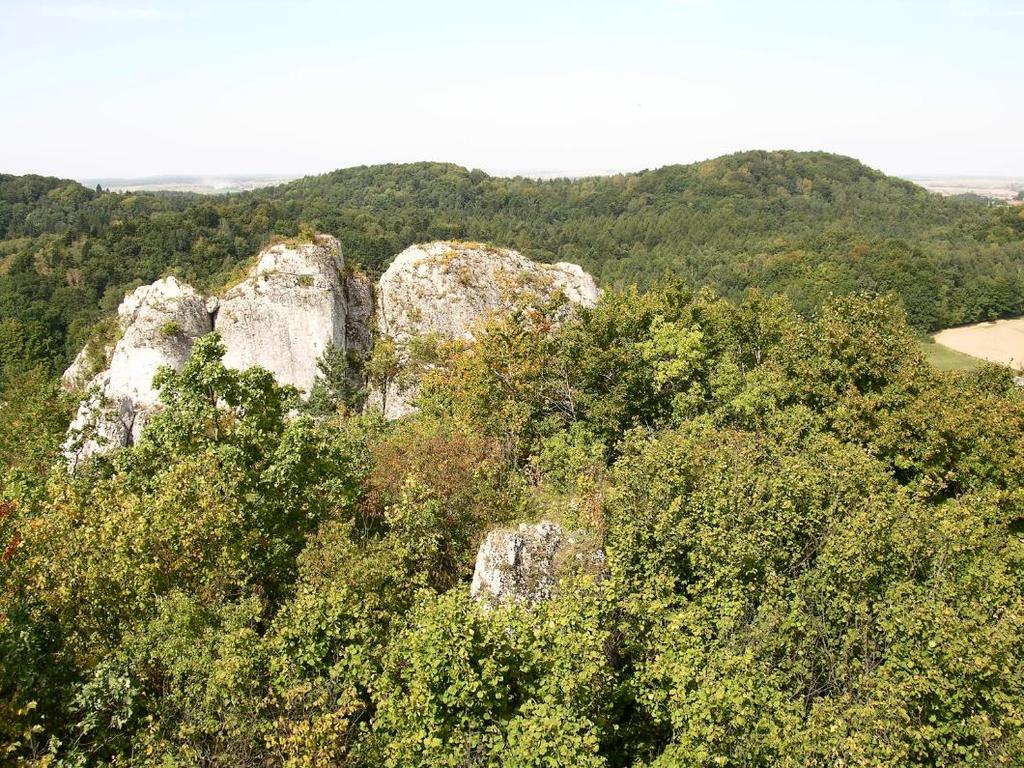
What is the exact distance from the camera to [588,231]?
493ft

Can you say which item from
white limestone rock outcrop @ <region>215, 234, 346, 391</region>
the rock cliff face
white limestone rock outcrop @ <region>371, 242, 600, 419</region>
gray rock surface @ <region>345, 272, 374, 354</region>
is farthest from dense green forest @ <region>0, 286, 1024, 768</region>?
gray rock surface @ <region>345, 272, 374, 354</region>

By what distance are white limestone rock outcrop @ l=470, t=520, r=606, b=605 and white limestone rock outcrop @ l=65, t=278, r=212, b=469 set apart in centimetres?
2526

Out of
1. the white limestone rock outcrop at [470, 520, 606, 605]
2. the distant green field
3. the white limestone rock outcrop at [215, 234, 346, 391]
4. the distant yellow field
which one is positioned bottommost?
the distant green field

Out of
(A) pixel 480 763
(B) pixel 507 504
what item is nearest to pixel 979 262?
(B) pixel 507 504

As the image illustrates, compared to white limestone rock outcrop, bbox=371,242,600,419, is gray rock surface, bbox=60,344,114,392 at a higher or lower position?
lower

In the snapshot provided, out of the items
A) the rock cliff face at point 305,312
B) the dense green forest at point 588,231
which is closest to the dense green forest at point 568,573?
the rock cliff face at point 305,312

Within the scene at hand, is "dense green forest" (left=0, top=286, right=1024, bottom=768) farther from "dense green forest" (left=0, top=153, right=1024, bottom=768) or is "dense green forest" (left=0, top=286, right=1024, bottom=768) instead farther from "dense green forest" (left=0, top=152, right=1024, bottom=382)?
"dense green forest" (left=0, top=152, right=1024, bottom=382)

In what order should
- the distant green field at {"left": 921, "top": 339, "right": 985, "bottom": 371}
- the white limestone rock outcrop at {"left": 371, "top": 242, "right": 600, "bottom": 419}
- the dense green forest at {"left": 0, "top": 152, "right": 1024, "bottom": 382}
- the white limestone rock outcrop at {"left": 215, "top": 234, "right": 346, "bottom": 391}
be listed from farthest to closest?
the dense green forest at {"left": 0, "top": 152, "right": 1024, "bottom": 382} < the distant green field at {"left": 921, "top": 339, "right": 985, "bottom": 371} < the white limestone rock outcrop at {"left": 371, "top": 242, "right": 600, "bottom": 419} < the white limestone rock outcrop at {"left": 215, "top": 234, "right": 346, "bottom": 391}

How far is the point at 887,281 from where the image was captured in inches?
3740

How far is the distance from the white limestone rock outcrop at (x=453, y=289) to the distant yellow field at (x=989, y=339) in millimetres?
72940

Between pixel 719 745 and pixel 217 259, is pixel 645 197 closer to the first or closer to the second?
pixel 217 259

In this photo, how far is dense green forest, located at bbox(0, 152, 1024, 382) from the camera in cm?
8769

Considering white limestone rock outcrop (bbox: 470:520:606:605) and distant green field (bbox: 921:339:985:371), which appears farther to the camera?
distant green field (bbox: 921:339:985:371)

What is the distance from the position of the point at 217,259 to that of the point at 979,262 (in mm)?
123674
